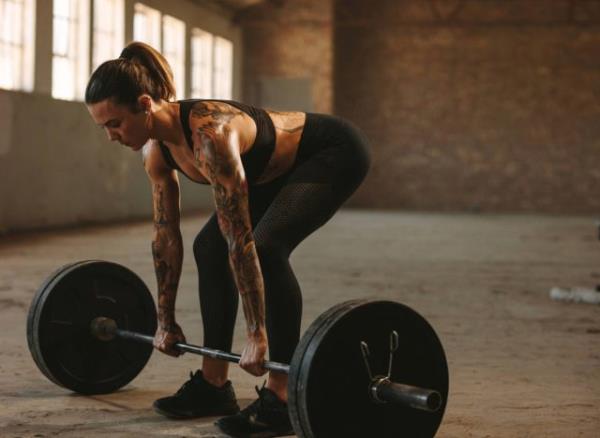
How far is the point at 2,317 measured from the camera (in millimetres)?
4270

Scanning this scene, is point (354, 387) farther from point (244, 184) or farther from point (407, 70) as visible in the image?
point (407, 70)

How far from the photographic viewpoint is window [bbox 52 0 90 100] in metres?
9.41

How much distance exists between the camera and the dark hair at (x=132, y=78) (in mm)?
2234

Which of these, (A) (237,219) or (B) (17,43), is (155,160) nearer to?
(A) (237,219)

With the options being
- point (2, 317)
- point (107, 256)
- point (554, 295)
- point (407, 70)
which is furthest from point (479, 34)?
A: point (2, 317)

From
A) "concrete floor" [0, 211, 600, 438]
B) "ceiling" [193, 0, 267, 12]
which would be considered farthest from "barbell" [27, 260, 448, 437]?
"ceiling" [193, 0, 267, 12]

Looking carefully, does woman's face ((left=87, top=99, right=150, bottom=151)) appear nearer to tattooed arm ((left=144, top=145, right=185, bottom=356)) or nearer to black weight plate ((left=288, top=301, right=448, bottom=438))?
tattooed arm ((left=144, top=145, right=185, bottom=356))

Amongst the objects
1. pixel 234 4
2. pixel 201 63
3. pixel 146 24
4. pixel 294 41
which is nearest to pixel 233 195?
pixel 146 24

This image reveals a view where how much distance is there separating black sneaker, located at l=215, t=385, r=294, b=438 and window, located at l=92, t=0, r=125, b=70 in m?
7.98

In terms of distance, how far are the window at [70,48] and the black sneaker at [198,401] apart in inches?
287

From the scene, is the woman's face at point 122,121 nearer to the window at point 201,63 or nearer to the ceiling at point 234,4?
the window at point 201,63

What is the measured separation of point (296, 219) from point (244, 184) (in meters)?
0.25

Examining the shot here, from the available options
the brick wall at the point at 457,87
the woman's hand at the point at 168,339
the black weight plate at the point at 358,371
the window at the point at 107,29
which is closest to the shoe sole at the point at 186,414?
the woman's hand at the point at 168,339

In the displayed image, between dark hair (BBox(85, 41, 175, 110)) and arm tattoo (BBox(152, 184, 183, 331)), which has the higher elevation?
dark hair (BBox(85, 41, 175, 110))
